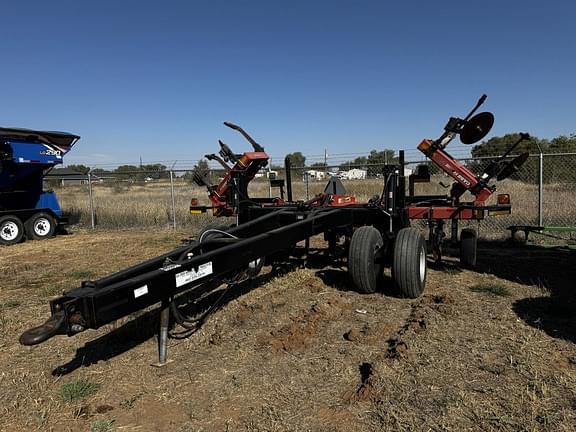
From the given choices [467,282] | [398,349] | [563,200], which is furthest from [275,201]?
[563,200]

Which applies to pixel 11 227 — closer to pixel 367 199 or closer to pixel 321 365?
pixel 367 199

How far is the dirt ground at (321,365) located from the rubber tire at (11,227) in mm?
7397

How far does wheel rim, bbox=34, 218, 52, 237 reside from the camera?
45.8 ft

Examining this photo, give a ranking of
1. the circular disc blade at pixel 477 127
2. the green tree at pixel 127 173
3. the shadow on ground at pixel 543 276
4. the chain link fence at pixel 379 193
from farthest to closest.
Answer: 1. the green tree at pixel 127 173
2. the chain link fence at pixel 379 193
3. the circular disc blade at pixel 477 127
4. the shadow on ground at pixel 543 276

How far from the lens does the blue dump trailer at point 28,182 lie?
13125 millimetres

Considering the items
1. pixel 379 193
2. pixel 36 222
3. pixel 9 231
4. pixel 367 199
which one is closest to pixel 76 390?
pixel 9 231

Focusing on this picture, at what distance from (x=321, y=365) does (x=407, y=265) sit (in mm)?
2234

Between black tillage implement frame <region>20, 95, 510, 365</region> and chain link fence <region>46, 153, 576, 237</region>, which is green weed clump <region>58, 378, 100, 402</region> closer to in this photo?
black tillage implement frame <region>20, 95, 510, 365</region>

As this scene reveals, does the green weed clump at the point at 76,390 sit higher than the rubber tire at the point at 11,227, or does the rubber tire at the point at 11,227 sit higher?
the rubber tire at the point at 11,227

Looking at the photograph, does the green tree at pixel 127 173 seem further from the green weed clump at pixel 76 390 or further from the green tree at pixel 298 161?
the green weed clump at pixel 76 390

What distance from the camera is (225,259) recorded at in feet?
13.2

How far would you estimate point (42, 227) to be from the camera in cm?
1415

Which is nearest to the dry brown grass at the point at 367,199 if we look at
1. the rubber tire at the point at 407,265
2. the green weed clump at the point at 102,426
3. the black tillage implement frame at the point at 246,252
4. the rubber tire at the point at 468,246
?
the rubber tire at the point at 468,246

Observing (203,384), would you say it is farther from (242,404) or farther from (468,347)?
(468,347)
